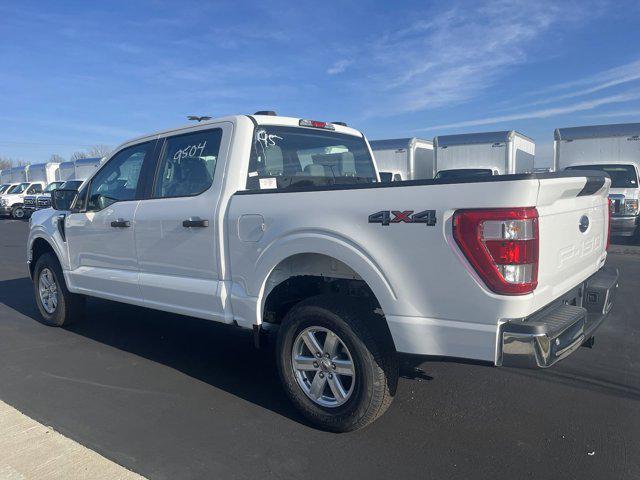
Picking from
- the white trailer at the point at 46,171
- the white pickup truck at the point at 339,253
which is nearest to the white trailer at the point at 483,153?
the white pickup truck at the point at 339,253

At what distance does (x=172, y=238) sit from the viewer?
425 centimetres

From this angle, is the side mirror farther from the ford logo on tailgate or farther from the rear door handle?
the ford logo on tailgate

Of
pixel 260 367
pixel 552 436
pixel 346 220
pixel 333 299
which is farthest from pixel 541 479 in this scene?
pixel 260 367

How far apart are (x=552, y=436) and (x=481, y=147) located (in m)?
13.5

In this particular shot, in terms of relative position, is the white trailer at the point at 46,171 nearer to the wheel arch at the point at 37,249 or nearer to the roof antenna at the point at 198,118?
the wheel arch at the point at 37,249

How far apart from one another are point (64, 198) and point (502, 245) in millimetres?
4470

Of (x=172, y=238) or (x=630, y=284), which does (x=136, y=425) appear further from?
(x=630, y=284)

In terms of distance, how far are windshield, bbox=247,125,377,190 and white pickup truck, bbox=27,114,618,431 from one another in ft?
0.05

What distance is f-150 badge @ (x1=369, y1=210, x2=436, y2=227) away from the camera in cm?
283

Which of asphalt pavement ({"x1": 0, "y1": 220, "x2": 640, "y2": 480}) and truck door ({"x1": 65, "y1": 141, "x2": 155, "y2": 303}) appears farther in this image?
truck door ({"x1": 65, "y1": 141, "x2": 155, "y2": 303})

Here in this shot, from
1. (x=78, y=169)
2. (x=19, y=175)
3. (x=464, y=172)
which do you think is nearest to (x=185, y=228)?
(x=464, y=172)

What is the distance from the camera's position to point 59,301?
5.83 metres

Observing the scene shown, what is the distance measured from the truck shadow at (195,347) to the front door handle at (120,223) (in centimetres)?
124

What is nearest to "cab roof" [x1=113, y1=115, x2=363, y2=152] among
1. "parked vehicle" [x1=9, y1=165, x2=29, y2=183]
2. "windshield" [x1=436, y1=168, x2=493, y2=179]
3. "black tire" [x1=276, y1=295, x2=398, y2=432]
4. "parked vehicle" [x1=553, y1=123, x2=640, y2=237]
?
"black tire" [x1=276, y1=295, x2=398, y2=432]
